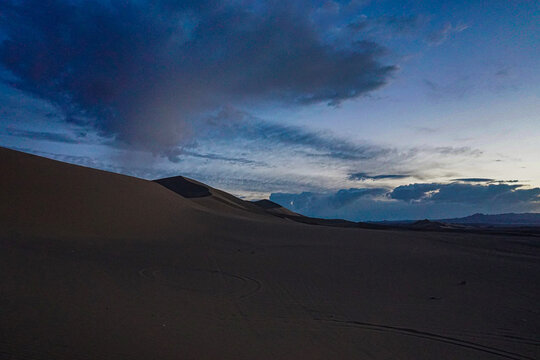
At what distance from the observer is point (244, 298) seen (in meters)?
7.31

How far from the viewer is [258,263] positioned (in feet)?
37.9

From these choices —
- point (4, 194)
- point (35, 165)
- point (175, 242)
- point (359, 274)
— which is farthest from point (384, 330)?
point (35, 165)

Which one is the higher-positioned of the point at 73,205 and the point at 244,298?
the point at 73,205

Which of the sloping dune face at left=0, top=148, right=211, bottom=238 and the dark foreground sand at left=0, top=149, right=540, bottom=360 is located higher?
the sloping dune face at left=0, top=148, right=211, bottom=238

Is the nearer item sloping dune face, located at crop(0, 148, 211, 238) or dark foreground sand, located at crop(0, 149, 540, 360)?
dark foreground sand, located at crop(0, 149, 540, 360)

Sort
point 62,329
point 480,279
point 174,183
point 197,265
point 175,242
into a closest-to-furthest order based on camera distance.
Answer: point 62,329, point 480,279, point 197,265, point 175,242, point 174,183

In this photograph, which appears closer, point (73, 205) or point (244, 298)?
point (244, 298)

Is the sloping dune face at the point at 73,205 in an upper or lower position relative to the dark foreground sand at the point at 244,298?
upper

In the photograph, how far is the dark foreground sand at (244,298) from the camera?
468cm

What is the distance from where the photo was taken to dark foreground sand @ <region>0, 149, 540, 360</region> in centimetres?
468

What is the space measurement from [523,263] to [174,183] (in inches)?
2324

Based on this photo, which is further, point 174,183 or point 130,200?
point 174,183

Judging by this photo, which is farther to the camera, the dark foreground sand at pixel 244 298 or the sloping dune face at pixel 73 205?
the sloping dune face at pixel 73 205

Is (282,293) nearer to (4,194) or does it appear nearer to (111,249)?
(111,249)
